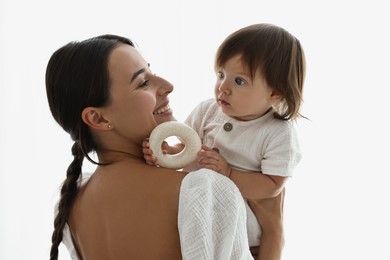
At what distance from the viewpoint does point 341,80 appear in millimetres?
2533

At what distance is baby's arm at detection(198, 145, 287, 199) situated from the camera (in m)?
1.47

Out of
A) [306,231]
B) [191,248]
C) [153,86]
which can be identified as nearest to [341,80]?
[306,231]

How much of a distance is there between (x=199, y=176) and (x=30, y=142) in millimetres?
1675

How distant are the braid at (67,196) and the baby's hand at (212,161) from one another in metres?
0.34

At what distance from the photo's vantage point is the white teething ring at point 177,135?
1.39m

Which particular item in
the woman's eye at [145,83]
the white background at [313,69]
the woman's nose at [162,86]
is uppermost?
the woman's eye at [145,83]

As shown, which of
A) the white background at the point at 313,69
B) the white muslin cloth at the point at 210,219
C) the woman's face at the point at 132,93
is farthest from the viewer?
the white background at the point at 313,69

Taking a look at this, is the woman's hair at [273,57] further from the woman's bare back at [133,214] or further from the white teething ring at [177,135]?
the woman's bare back at [133,214]

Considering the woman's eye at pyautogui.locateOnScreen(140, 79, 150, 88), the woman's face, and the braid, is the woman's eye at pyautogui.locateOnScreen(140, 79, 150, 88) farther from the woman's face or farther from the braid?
the braid

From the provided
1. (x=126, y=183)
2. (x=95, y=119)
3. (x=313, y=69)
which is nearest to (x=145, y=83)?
(x=95, y=119)

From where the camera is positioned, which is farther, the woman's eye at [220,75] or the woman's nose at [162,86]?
the woman's eye at [220,75]

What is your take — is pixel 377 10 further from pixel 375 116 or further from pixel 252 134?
pixel 252 134

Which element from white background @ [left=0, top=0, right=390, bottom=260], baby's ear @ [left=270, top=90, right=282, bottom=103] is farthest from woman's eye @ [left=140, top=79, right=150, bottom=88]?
white background @ [left=0, top=0, right=390, bottom=260]

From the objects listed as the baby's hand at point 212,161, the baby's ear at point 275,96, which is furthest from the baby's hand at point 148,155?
the baby's ear at point 275,96
